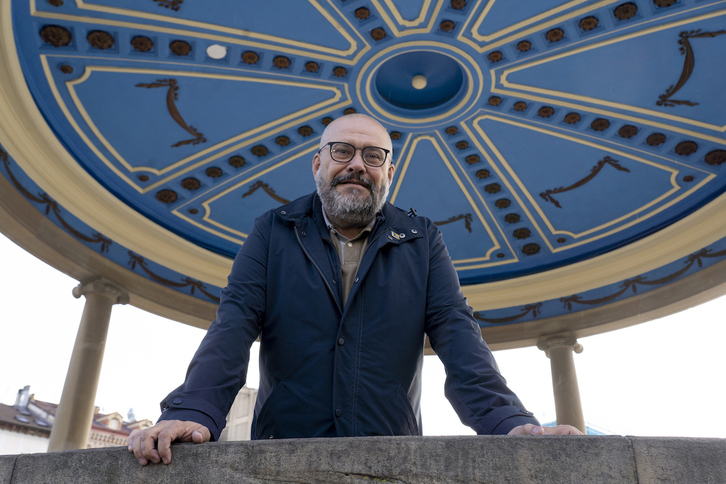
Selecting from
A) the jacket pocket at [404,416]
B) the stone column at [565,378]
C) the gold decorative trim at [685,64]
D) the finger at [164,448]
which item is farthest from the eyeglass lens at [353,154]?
the stone column at [565,378]

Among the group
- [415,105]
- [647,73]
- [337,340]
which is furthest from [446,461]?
[415,105]

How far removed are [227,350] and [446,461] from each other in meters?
0.86

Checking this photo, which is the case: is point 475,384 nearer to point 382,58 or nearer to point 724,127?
point 382,58

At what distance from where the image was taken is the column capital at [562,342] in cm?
1179

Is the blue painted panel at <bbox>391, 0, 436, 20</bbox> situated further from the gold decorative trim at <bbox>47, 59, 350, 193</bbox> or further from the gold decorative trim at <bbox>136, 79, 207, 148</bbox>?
the gold decorative trim at <bbox>136, 79, 207, 148</bbox>

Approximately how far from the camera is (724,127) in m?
8.95

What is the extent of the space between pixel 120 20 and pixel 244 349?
6.70m

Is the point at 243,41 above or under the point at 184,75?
above

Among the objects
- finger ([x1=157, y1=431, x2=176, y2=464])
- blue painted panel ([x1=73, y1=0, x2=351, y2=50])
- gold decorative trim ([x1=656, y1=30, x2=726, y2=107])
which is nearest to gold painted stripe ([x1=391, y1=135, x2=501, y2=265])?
blue painted panel ([x1=73, y1=0, x2=351, y2=50])

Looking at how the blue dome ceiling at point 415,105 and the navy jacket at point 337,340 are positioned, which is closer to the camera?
the navy jacket at point 337,340

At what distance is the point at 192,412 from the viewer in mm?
1874

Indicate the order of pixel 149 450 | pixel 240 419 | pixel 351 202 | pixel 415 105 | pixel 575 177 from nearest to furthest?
pixel 149 450, pixel 351 202, pixel 415 105, pixel 575 177, pixel 240 419

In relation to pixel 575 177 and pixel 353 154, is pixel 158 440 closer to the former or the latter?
pixel 353 154

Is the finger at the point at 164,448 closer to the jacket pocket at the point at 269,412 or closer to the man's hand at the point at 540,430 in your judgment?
the jacket pocket at the point at 269,412
